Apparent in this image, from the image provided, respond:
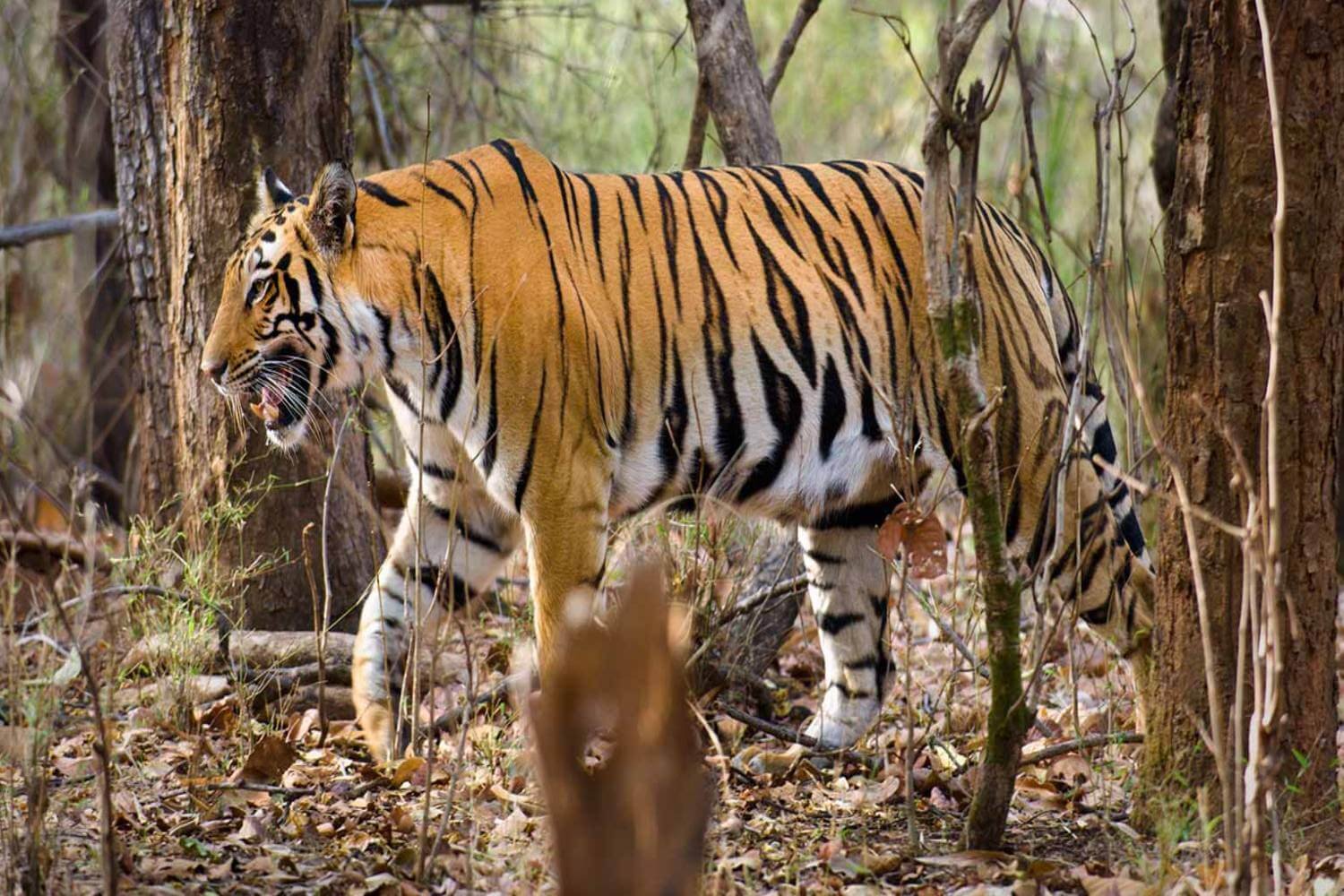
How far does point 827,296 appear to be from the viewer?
498 centimetres

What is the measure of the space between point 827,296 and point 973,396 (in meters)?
1.91

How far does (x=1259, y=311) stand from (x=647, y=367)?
204 centimetres

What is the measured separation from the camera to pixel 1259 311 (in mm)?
3359

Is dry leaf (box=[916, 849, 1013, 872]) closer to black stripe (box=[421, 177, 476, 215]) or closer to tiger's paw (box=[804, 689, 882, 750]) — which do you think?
tiger's paw (box=[804, 689, 882, 750])

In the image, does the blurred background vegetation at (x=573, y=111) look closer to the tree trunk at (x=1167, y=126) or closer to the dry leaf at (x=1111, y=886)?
the tree trunk at (x=1167, y=126)

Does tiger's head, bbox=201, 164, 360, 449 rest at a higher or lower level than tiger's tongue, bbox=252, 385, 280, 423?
higher

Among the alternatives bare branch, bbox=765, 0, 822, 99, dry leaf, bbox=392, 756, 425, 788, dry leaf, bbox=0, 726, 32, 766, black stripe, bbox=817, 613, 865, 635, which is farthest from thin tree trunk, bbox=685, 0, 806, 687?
dry leaf, bbox=0, 726, 32, 766

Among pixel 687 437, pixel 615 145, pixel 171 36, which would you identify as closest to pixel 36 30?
pixel 615 145

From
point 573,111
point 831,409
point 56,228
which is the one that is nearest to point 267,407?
point 831,409

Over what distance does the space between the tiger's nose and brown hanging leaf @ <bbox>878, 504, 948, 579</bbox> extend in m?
2.06

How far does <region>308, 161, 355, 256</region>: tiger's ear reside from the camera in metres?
4.51

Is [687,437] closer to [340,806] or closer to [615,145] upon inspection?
[340,806]

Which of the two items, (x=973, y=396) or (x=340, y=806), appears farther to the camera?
(x=340, y=806)

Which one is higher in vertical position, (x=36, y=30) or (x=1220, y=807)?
(x=36, y=30)
